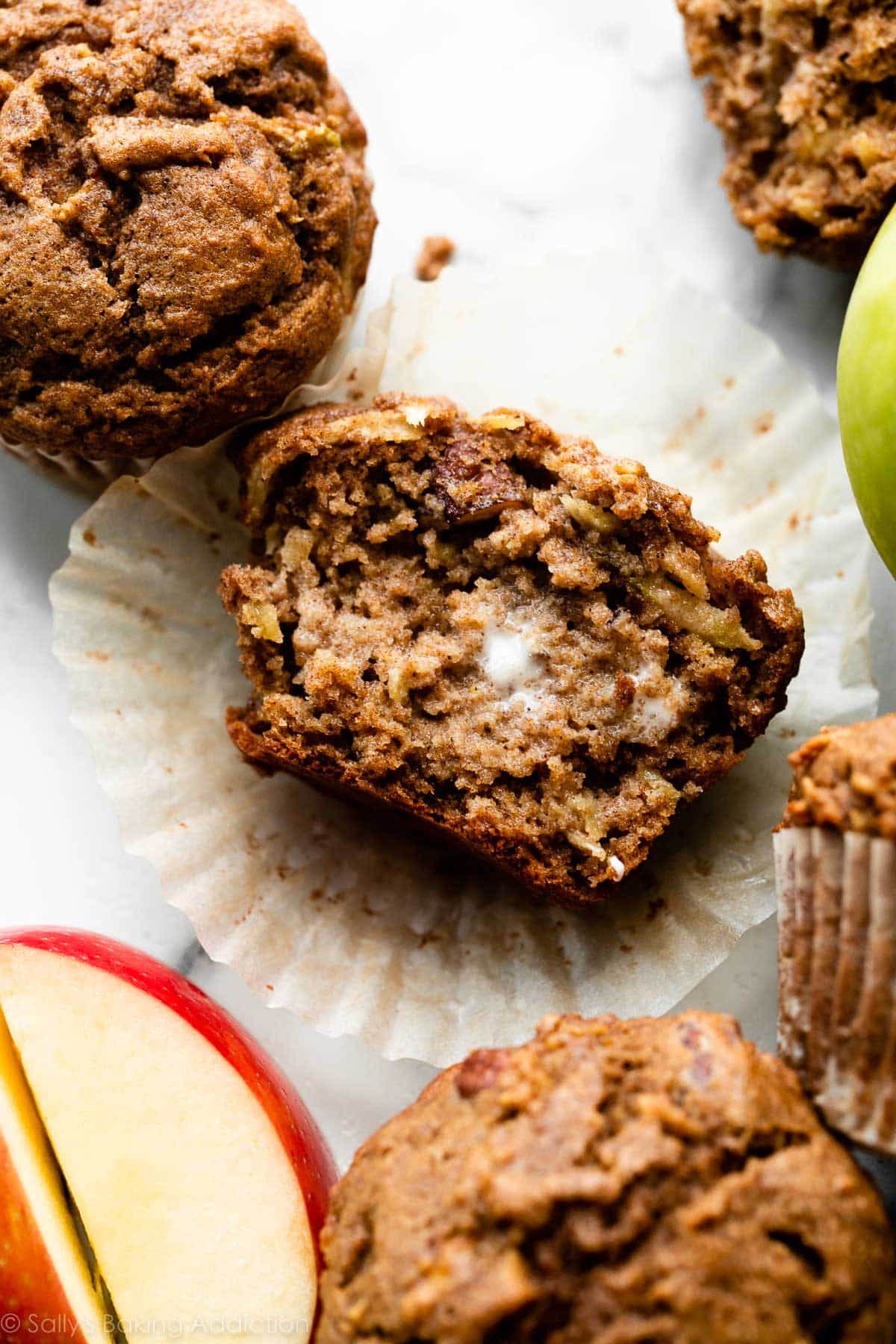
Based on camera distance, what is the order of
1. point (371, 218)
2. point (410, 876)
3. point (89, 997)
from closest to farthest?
point (89, 997) < point (371, 218) < point (410, 876)

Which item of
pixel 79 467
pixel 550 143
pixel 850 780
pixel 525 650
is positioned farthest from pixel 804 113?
pixel 79 467

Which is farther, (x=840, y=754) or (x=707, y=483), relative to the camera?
(x=707, y=483)

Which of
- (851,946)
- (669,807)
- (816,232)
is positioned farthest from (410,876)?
(816,232)

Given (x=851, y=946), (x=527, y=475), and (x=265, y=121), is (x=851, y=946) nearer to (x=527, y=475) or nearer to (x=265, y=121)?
(x=527, y=475)

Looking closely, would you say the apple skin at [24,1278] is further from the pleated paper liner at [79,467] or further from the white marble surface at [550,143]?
the white marble surface at [550,143]

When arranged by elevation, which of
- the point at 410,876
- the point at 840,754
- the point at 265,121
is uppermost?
the point at 265,121

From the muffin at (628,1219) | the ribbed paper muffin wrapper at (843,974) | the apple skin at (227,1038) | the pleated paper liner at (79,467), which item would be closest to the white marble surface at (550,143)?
the pleated paper liner at (79,467)

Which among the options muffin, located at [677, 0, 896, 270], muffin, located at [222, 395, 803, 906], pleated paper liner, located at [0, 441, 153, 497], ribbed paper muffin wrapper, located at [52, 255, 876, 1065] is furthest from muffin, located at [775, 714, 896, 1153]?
pleated paper liner, located at [0, 441, 153, 497]
